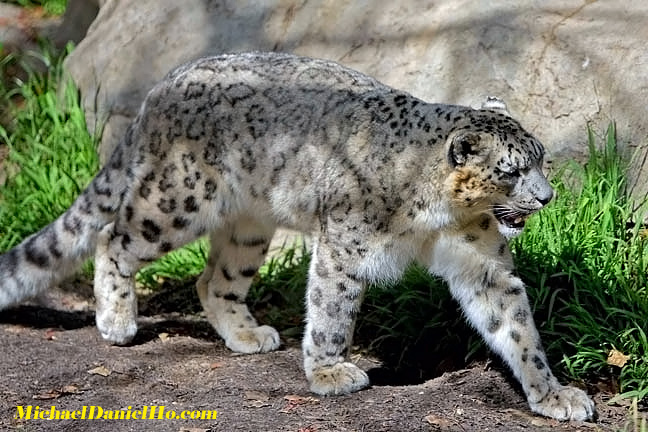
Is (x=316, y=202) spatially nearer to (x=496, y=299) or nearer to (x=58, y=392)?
(x=496, y=299)

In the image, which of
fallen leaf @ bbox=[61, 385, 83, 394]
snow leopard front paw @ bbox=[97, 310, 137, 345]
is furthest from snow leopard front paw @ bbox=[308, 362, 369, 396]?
snow leopard front paw @ bbox=[97, 310, 137, 345]

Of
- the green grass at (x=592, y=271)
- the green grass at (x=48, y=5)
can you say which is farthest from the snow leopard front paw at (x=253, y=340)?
the green grass at (x=48, y=5)

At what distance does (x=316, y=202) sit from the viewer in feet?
18.7

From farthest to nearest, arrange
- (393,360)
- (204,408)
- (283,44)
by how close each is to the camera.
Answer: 1. (283,44)
2. (393,360)
3. (204,408)

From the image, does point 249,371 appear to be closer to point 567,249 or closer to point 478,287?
point 478,287

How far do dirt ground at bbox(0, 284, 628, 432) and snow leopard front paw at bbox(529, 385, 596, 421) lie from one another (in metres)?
0.05

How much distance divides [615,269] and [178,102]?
8.32 ft

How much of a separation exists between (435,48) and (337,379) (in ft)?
8.81

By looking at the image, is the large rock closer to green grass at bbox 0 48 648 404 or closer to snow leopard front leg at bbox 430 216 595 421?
green grass at bbox 0 48 648 404

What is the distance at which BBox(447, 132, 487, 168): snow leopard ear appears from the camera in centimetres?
508

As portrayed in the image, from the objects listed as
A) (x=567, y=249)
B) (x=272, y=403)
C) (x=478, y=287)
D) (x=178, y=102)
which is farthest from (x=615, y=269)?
(x=178, y=102)

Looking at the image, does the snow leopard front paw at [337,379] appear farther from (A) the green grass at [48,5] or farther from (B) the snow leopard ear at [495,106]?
(A) the green grass at [48,5]

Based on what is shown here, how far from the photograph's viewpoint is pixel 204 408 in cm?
539

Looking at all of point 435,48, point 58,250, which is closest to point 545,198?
point 435,48
